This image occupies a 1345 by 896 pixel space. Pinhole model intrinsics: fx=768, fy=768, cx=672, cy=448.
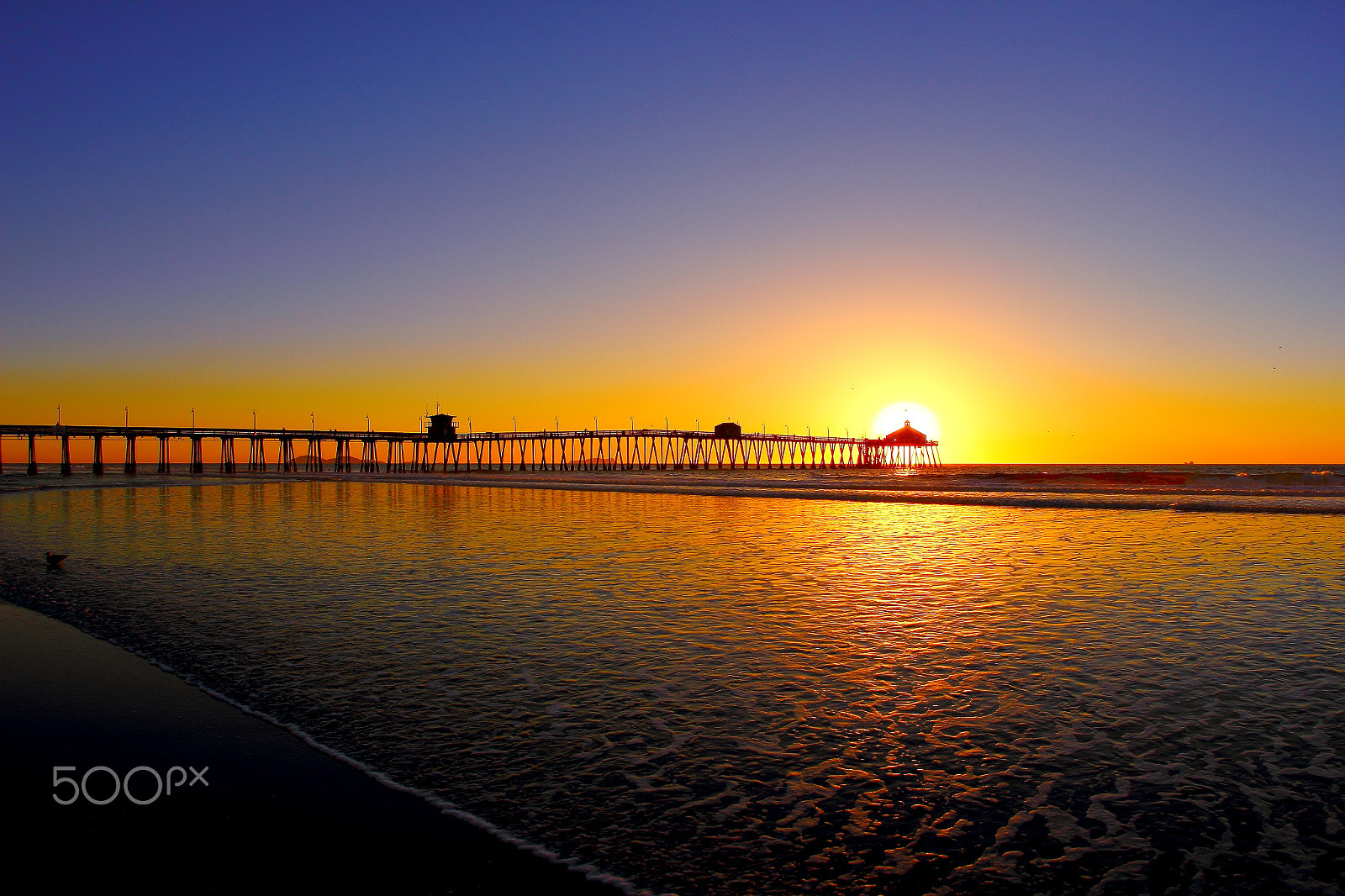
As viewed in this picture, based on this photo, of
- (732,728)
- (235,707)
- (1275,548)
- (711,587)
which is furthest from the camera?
(1275,548)

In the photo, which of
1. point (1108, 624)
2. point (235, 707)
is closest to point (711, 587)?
point (1108, 624)

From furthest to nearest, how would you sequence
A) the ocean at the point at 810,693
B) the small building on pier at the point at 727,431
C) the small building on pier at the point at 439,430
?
the small building on pier at the point at 727,431 < the small building on pier at the point at 439,430 < the ocean at the point at 810,693

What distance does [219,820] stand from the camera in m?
4.00

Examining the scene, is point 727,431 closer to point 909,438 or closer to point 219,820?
point 909,438

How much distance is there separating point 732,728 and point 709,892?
1951mm

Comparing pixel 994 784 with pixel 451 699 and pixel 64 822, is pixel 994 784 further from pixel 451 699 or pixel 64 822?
pixel 64 822

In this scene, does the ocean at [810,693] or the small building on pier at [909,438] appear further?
the small building on pier at [909,438]

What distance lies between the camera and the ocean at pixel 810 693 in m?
3.67

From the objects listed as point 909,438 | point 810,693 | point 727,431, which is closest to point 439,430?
point 727,431

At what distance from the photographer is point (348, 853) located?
3.63m

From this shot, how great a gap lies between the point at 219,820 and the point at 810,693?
398 centimetres

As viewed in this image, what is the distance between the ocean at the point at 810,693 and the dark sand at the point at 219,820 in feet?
0.81

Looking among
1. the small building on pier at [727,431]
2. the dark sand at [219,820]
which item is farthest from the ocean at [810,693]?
the small building on pier at [727,431]

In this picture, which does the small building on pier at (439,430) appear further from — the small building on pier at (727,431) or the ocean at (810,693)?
the ocean at (810,693)
